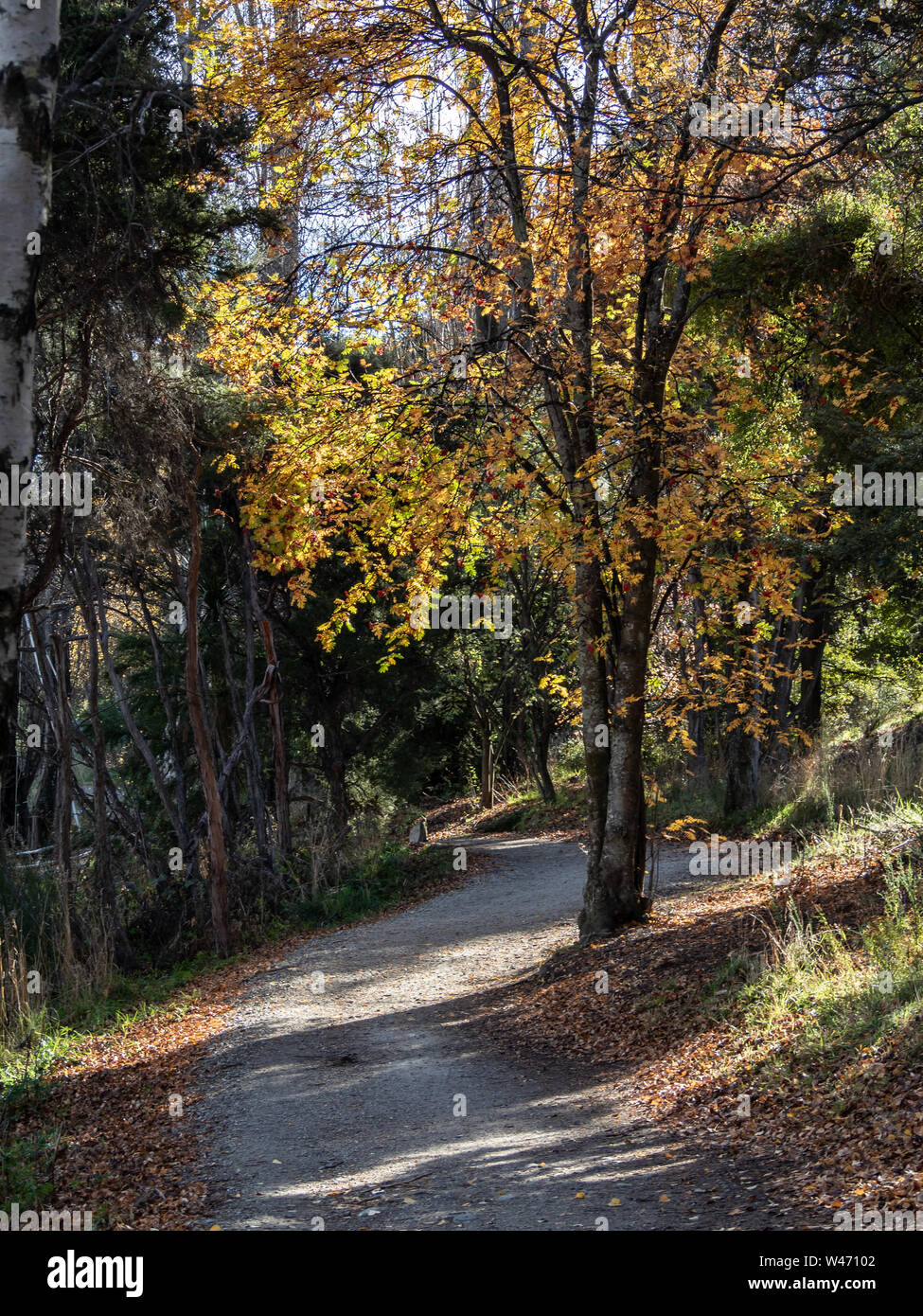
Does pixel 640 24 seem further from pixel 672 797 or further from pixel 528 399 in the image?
pixel 672 797

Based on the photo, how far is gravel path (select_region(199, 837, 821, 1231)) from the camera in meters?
5.00

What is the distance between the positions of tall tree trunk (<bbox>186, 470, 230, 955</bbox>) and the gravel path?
1.70m

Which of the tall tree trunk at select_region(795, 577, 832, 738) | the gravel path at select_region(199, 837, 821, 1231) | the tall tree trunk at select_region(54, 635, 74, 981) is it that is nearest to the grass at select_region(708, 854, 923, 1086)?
the gravel path at select_region(199, 837, 821, 1231)

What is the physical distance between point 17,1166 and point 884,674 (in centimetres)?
1873

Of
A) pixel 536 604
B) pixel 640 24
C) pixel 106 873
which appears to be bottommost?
pixel 106 873

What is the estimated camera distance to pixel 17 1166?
604 centimetres

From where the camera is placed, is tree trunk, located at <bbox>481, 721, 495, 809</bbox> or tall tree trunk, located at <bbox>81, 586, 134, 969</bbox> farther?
tree trunk, located at <bbox>481, 721, 495, 809</bbox>

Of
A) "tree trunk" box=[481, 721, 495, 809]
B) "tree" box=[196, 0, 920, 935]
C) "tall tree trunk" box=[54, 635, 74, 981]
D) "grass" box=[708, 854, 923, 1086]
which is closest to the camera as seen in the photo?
"grass" box=[708, 854, 923, 1086]

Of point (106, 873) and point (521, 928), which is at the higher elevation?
point (106, 873)

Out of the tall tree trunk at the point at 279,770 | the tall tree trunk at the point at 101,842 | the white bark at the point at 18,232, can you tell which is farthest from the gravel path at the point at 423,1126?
the tall tree trunk at the point at 279,770

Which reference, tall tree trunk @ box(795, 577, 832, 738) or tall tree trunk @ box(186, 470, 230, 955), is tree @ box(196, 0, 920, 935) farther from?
tall tree trunk @ box(795, 577, 832, 738)

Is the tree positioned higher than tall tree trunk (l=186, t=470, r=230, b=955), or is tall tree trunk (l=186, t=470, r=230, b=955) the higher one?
the tree

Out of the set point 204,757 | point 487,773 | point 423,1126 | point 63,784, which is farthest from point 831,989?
point 487,773

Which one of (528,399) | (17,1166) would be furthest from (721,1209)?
(528,399)
